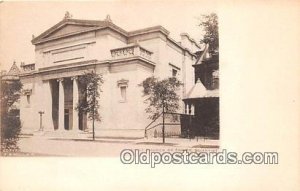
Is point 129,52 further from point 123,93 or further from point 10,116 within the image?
point 10,116

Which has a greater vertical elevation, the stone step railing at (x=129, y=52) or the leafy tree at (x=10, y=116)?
the stone step railing at (x=129, y=52)

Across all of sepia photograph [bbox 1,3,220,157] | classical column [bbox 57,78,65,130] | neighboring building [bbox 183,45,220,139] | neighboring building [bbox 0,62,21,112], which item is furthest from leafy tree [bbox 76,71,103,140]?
neighboring building [bbox 183,45,220,139]

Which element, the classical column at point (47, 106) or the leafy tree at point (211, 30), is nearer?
the leafy tree at point (211, 30)

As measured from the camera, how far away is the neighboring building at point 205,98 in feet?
8.32

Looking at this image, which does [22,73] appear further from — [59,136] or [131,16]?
[131,16]

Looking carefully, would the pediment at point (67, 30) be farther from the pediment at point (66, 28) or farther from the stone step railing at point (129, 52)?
the stone step railing at point (129, 52)

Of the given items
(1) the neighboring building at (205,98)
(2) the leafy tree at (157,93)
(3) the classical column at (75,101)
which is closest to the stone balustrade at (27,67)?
(3) the classical column at (75,101)

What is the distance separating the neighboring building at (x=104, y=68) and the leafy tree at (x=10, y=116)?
A: 4cm

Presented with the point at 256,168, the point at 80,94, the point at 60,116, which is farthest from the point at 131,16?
the point at 256,168

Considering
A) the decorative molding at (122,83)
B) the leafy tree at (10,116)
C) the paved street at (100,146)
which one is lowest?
the paved street at (100,146)

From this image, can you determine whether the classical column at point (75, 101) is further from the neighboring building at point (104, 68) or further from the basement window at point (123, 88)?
the basement window at point (123, 88)

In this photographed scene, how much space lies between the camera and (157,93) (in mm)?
2594

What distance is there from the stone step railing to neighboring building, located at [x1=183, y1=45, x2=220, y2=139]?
0.34 metres

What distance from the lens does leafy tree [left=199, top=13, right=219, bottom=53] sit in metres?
2.53
